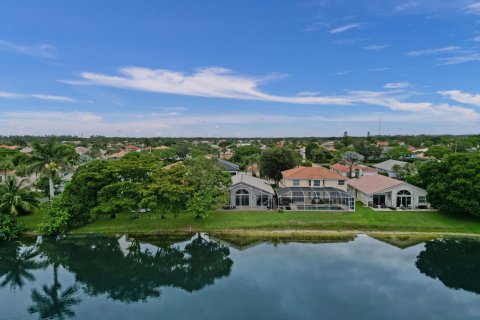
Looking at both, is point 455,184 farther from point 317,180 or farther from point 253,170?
point 253,170

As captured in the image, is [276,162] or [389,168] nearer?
[276,162]

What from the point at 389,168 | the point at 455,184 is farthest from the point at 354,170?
the point at 455,184

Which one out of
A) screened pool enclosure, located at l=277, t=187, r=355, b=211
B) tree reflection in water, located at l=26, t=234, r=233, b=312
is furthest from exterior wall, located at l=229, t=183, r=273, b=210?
tree reflection in water, located at l=26, t=234, r=233, b=312

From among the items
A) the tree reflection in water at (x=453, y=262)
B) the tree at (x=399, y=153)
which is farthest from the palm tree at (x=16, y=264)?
the tree at (x=399, y=153)

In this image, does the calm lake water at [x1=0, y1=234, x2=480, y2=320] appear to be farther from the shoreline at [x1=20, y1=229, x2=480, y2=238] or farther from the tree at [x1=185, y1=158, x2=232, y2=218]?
the tree at [x1=185, y1=158, x2=232, y2=218]

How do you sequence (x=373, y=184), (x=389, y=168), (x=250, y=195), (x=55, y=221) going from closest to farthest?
(x=55, y=221)
(x=250, y=195)
(x=373, y=184)
(x=389, y=168)

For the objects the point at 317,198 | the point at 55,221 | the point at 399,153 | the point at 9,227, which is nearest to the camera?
the point at 9,227

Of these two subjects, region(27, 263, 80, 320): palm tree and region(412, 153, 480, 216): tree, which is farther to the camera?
region(412, 153, 480, 216): tree
